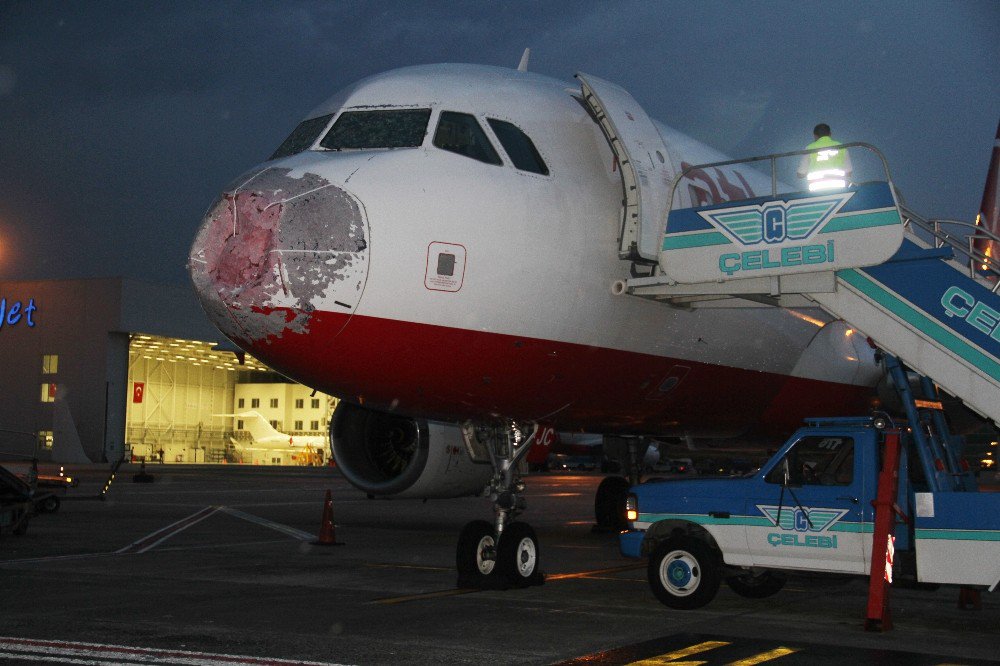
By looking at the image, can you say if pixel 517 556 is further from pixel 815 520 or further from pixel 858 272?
pixel 858 272

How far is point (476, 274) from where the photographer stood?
9.99 meters

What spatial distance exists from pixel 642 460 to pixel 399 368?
858cm

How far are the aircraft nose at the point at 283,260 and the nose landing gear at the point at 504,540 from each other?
2.87 metres

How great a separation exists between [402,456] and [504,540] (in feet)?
11.3

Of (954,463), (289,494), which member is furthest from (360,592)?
(289,494)

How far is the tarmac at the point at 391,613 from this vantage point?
25.8 feet

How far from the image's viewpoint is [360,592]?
11.2 m

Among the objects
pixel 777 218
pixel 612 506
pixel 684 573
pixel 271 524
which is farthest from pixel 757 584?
pixel 271 524

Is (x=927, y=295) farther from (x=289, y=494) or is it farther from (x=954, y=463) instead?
(x=289, y=494)

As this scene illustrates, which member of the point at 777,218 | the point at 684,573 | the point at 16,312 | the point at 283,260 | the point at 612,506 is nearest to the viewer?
the point at 283,260

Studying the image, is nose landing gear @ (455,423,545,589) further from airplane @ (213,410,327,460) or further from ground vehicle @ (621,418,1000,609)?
airplane @ (213,410,327,460)

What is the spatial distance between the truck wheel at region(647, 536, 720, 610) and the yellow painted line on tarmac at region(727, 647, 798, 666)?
6.23 ft

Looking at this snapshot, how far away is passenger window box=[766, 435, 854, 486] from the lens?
10086 millimetres

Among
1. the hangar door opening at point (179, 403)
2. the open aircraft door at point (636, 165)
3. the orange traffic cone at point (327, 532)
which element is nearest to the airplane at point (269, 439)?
the hangar door opening at point (179, 403)
